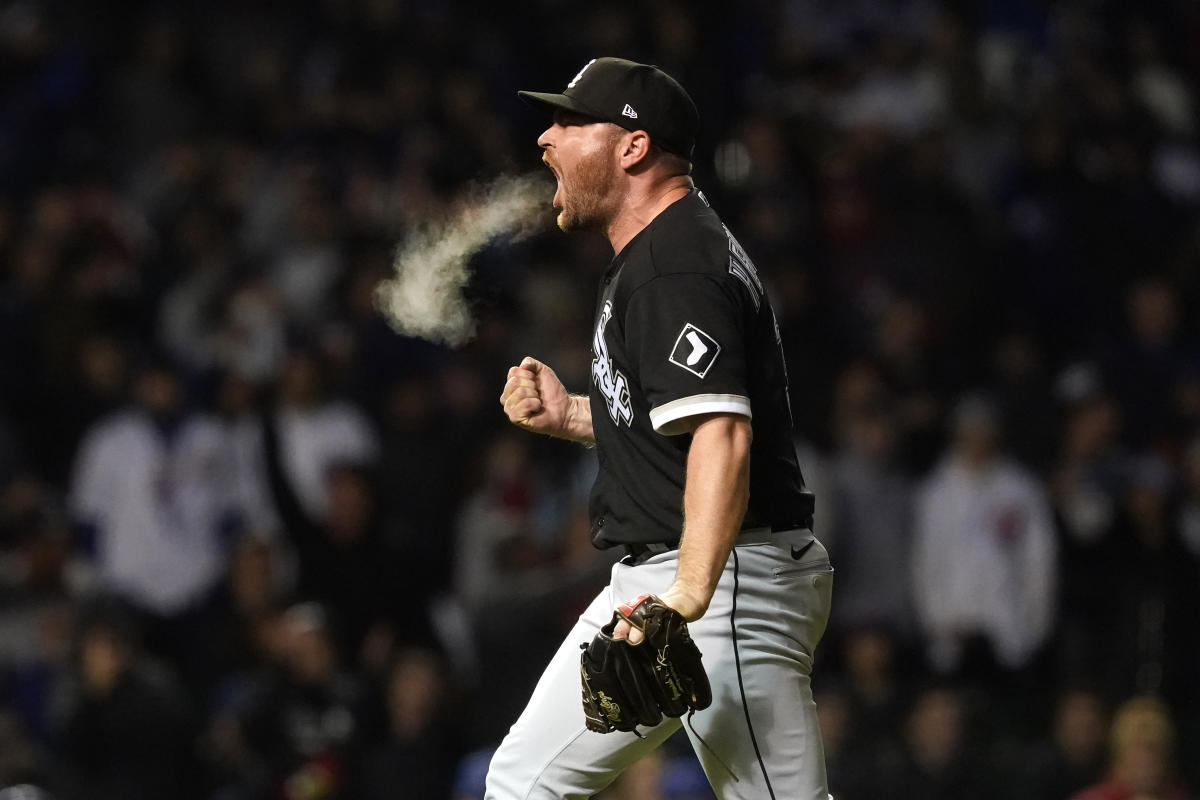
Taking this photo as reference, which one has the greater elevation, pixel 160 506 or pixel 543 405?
pixel 543 405

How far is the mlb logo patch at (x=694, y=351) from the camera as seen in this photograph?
3.33 metres

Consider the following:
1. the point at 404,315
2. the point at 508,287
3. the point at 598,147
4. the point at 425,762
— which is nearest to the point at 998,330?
the point at 508,287

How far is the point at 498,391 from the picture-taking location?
9.16 m

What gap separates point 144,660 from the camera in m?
8.05

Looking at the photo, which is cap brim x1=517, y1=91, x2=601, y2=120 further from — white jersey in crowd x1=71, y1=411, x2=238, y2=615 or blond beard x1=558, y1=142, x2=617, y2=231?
white jersey in crowd x1=71, y1=411, x2=238, y2=615

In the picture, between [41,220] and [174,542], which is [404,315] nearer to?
[174,542]

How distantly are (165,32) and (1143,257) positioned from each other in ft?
20.3

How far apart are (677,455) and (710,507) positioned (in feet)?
1.01

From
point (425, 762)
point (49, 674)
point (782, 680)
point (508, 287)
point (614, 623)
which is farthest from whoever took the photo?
point (508, 287)

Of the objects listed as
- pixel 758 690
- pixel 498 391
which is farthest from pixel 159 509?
pixel 758 690

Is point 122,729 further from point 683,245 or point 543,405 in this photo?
point 683,245

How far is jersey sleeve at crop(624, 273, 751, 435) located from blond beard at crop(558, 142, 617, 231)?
0.31m

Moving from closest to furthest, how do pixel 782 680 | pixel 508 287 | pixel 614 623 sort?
pixel 614 623
pixel 782 680
pixel 508 287

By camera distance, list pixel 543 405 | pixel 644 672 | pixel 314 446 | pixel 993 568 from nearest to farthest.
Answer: pixel 644 672, pixel 543 405, pixel 993 568, pixel 314 446
